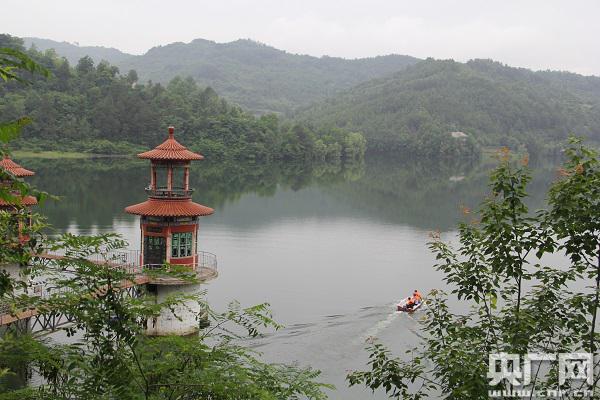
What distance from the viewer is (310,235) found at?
52.8 meters

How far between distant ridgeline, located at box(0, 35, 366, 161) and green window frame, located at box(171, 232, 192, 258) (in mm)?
84856

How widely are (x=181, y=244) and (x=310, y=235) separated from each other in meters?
29.6

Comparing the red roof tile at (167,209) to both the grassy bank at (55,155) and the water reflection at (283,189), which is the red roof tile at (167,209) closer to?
the water reflection at (283,189)

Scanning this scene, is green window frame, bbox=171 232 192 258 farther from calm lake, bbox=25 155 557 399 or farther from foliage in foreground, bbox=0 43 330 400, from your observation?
foliage in foreground, bbox=0 43 330 400

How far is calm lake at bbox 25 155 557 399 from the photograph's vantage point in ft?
95.2

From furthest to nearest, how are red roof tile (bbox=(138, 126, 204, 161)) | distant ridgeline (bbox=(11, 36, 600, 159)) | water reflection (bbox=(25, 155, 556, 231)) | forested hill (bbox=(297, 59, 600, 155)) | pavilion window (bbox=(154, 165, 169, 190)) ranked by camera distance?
forested hill (bbox=(297, 59, 600, 155)) < distant ridgeline (bbox=(11, 36, 600, 159)) < water reflection (bbox=(25, 155, 556, 231)) < pavilion window (bbox=(154, 165, 169, 190)) < red roof tile (bbox=(138, 126, 204, 161))

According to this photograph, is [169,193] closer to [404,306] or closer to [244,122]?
[404,306]

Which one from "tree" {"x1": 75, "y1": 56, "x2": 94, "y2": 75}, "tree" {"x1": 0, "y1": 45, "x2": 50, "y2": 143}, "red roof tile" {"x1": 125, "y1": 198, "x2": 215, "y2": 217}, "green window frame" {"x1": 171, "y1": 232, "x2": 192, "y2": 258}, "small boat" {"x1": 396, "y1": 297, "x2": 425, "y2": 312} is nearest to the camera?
"tree" {"x1": 0, "y1": 45, "x2": 50, "y2": 143}

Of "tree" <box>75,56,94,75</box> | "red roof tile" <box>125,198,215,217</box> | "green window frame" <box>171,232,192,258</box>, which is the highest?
"tree" <box>75,56,94,75</box>

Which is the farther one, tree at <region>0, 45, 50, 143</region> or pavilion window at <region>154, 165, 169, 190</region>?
pavilion window at <region>154, 165, 169, 190</region>

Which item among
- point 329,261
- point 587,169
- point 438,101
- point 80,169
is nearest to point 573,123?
point 438,101

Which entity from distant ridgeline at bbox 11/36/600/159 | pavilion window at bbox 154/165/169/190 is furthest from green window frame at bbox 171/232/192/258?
distant ridgeline at bbox 11/36/600/159

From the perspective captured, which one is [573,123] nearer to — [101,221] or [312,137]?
[312,137]
